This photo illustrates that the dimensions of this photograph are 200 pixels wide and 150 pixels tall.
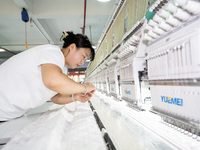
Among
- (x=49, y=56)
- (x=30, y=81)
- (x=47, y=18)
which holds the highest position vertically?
(x=47, y=18)

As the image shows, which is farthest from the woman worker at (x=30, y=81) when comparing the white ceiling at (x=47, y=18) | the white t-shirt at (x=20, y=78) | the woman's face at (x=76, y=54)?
the white ceiling at (x=47, y=18)

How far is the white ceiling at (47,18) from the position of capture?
3.41 metres

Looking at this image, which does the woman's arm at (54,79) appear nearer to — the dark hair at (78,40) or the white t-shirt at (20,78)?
the white t-shirt at (20,78)

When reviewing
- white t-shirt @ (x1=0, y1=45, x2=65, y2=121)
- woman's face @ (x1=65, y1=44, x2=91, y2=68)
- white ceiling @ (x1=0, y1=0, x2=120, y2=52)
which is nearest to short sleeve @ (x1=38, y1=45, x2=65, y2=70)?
white t-shirt @ (x1=0, y1=45, x2=65, y2=121)

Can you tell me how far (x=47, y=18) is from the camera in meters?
4.10

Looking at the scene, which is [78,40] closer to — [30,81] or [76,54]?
[76,54]

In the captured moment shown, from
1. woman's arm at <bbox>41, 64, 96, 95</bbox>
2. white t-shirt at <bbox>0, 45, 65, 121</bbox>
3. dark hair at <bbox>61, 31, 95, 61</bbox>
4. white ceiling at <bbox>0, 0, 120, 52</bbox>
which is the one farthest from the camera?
white ceiling at <bbox>0, 0, 120, 52</bbox>

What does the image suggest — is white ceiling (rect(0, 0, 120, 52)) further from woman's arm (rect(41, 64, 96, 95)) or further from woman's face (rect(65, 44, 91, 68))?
woman's arm (rect(41, 64, 96, 95))

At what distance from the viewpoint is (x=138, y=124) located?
109 cm

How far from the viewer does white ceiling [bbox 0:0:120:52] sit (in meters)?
3.41

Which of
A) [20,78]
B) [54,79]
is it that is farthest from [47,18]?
[54,79]

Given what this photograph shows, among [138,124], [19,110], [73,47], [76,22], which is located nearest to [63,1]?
[76,22]

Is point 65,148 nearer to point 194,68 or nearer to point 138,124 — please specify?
point 138,124

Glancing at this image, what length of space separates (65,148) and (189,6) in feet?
2.96
